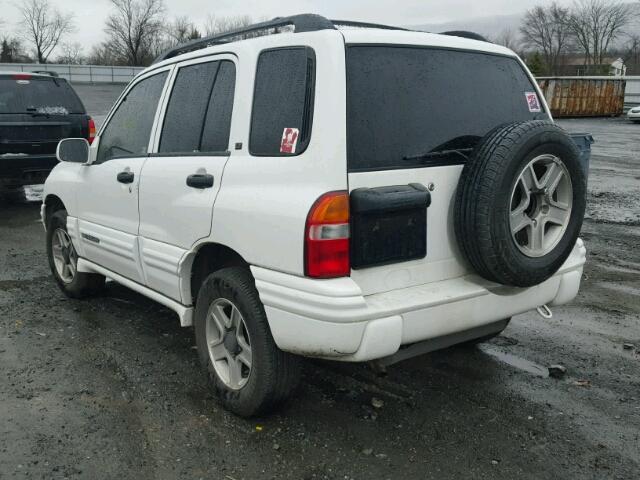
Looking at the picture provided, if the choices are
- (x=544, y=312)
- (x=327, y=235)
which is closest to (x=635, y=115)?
(x=544, y=312)

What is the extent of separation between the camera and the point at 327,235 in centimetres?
290

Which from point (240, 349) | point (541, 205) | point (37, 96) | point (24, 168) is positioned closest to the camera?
point (541, 205)

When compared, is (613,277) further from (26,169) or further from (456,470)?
(26,169)

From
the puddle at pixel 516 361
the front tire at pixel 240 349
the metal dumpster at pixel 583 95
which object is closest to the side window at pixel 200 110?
the front tire at pixel 240 349

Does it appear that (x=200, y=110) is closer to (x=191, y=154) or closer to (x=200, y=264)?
(x=191, y=154)

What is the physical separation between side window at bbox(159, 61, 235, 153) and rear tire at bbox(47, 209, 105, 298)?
1.82 metres

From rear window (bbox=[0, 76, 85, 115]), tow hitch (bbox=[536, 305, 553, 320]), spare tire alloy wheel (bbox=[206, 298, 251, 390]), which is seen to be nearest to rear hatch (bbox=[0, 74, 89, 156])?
rear window (bbox=[0, 76, 85, 115])

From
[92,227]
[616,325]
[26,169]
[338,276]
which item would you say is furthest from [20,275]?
[616,325]

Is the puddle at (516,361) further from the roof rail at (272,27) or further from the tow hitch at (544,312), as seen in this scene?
the roof rail at (272,27)

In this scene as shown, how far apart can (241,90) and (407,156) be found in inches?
37.2

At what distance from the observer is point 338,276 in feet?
9.64

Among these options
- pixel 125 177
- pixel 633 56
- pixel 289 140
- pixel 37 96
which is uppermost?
pixel 633 56

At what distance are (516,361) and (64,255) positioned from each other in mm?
3734

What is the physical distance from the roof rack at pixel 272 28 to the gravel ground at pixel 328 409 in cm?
198
